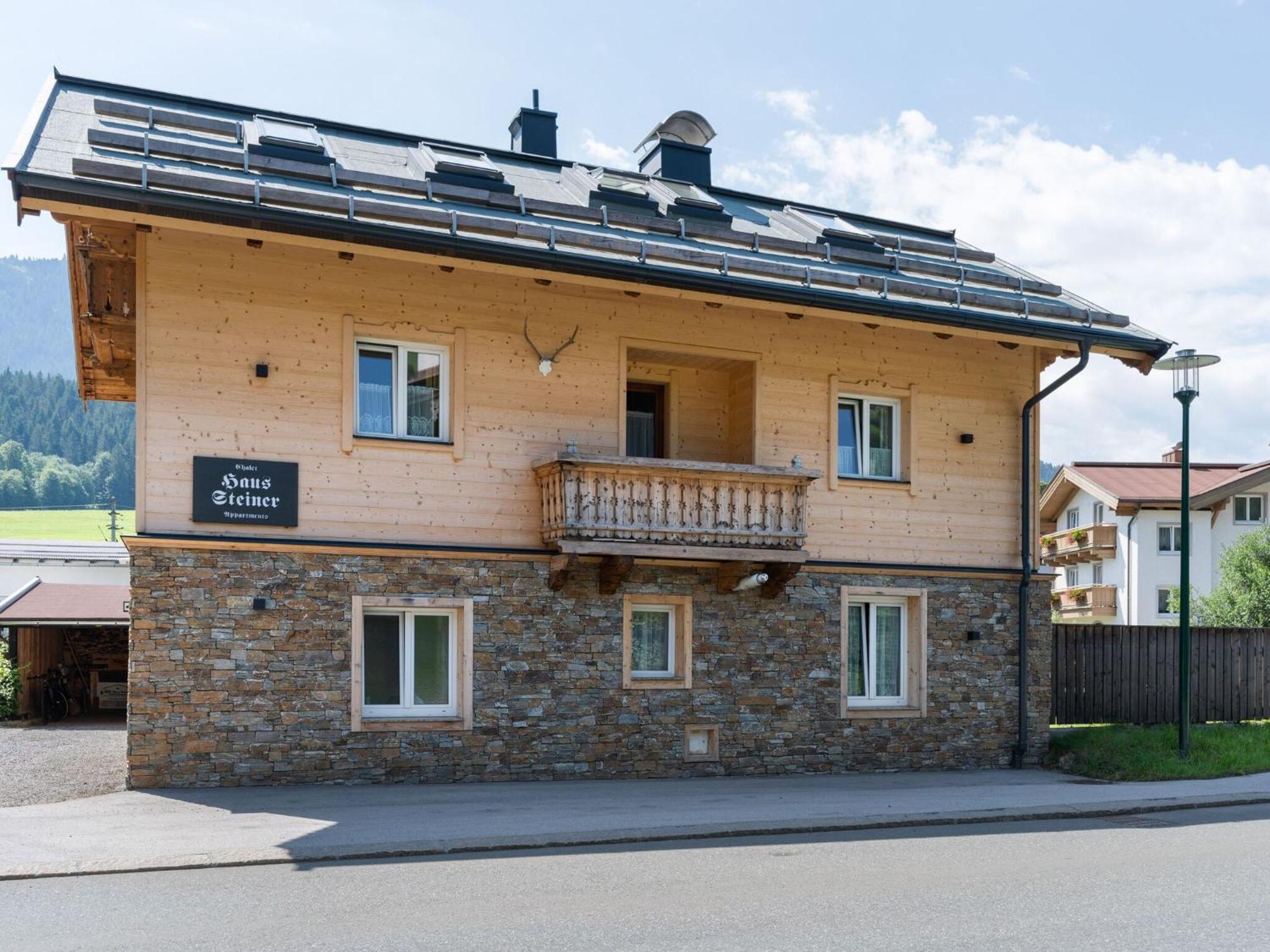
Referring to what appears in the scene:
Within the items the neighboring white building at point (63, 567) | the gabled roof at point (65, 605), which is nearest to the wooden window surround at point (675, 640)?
the gabled roof at point (65, 605)

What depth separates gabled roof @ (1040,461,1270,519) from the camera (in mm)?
43750

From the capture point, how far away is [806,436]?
17109 millimetres

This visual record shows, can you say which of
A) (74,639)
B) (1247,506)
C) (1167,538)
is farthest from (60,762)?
Answer: (1247,506)

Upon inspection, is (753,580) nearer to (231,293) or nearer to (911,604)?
(911,604)

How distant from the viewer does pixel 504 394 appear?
15.4 meters

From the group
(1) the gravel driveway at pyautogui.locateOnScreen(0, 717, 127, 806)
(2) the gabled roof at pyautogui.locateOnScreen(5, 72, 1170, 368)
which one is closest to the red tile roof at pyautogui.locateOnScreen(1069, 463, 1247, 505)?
(2) the gabled roof at pyautogui.locateOnScreen(5, 72, 1170, 368)

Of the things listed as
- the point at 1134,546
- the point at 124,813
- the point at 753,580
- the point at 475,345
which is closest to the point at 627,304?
the point at 475,345

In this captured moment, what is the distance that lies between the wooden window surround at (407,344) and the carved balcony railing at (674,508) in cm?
114

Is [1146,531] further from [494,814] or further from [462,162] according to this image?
[494,814]

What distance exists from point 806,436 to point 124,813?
30.6 ft

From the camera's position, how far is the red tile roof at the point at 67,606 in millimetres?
24844

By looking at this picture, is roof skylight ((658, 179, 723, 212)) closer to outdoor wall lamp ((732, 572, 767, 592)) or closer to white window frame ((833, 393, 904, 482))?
white window frame ((833, 393, 904, 482))

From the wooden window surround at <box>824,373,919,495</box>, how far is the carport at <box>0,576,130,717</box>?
1360 cm

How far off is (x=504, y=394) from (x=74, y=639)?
16.9 m
